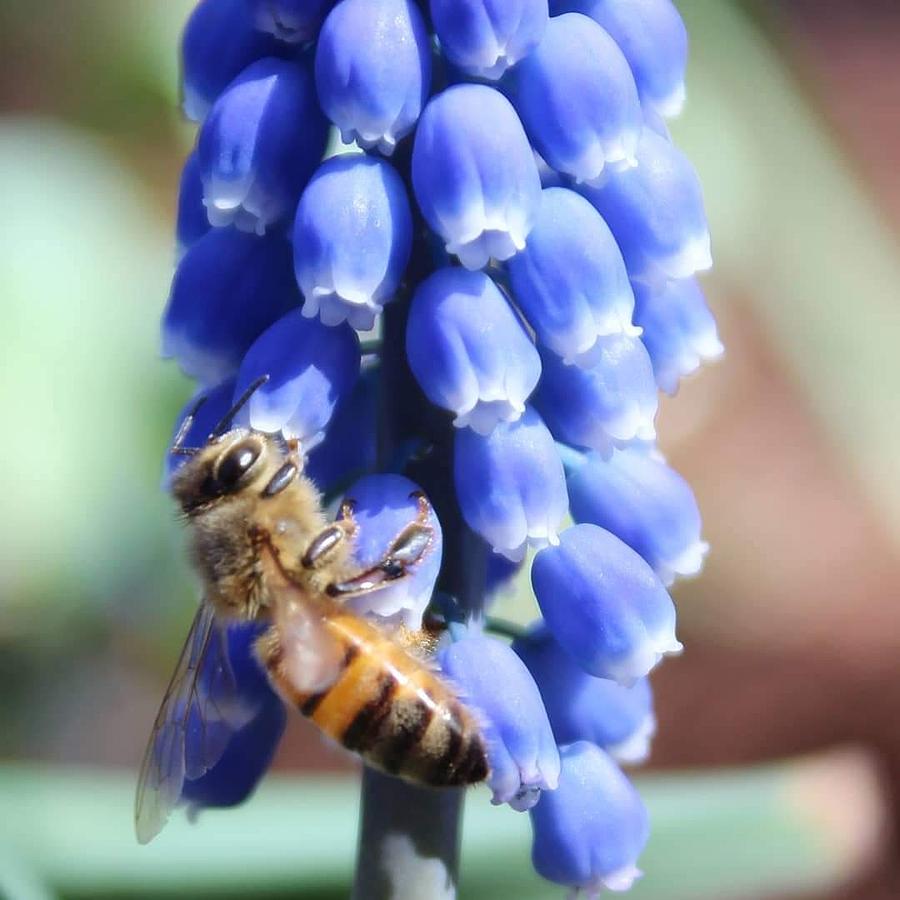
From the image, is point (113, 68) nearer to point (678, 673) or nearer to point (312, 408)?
point (678, 673)

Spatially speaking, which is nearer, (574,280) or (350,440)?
(574,280)

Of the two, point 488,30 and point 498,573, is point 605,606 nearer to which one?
point 498,573

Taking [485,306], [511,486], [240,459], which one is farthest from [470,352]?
[240,459]

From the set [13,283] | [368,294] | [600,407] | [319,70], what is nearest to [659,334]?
[600,407]

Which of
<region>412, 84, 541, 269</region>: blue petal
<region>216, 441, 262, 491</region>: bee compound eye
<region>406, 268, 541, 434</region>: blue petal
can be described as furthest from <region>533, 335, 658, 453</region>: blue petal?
<region>216, 441, 262, 491</region>: bee compound eye

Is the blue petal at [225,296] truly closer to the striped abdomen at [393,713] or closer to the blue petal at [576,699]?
the striped abdomen at [393,713]
